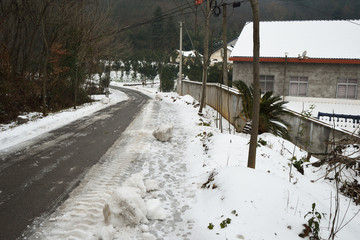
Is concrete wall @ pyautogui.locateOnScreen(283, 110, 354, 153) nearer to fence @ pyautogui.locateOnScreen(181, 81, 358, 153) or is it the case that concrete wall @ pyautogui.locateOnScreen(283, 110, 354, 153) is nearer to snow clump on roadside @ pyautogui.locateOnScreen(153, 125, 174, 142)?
fence @ pyautogui.locateOnScreen(181, 81, 358, 153)

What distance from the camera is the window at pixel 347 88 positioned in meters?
18.4

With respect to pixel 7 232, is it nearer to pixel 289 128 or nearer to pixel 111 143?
pixel 111 143

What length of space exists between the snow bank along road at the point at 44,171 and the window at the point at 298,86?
14.5 metres

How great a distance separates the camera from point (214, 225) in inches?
142

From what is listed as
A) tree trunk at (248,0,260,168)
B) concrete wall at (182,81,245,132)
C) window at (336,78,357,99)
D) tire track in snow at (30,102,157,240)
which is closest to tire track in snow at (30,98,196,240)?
tire track in snow at (30,102,157,240)

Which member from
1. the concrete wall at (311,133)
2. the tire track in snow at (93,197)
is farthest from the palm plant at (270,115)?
the tire track in snow at (93,197)

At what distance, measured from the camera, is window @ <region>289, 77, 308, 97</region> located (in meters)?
19.1

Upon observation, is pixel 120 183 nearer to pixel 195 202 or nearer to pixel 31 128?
pixel 195 202

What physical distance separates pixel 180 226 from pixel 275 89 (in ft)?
58.7

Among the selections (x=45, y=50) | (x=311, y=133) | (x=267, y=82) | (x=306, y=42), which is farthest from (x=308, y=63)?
(x=45, y=50)

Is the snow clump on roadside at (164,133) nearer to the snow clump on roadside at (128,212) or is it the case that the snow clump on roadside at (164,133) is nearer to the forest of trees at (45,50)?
the forest of trees at (45,50)

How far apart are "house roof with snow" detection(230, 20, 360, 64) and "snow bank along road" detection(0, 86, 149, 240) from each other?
1425 centimetres

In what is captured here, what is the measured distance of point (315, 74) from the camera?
18828 mm

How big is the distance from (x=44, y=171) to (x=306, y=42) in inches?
828
